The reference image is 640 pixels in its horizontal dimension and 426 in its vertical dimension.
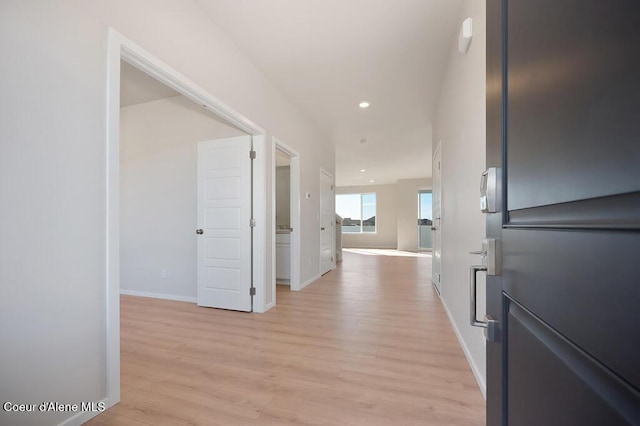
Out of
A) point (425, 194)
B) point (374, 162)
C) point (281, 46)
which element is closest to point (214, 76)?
point (281, 46)

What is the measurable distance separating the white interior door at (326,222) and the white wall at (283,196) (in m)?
0.95

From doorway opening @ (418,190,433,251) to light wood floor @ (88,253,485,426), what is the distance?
22.8 ft

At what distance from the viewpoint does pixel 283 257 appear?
4680 mm

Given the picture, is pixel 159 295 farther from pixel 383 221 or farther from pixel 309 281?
pixel 383 221

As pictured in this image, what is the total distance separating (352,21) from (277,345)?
2.79 meters

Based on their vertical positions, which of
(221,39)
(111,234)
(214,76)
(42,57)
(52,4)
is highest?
(221,39)

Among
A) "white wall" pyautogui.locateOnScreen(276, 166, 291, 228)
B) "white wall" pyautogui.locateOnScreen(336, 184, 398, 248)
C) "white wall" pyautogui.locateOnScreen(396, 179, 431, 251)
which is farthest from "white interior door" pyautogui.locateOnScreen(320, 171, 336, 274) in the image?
"white wall" pyautogui.locateOnScreen(336, 184, 398, 248)

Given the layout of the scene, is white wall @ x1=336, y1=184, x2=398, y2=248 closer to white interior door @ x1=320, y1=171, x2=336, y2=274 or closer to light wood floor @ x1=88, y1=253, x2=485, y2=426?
white interior door @ x1=320, y1=171, x2=336, y2=274

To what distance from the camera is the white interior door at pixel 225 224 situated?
3.11m

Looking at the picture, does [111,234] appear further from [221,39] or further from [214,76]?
[221,39]

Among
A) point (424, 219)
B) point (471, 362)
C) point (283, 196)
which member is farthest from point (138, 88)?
point (424, 219)

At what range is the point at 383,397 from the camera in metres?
1.57

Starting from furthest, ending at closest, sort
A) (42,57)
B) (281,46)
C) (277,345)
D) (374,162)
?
(374,162) < (281,46) < (277,345) < (42,57)

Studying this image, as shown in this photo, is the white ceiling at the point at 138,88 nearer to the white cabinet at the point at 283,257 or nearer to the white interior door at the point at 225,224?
the white interior door at the point at 225,224
